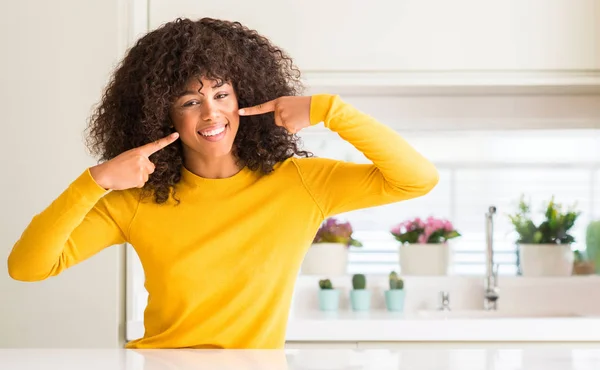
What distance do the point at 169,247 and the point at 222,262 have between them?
0.11m

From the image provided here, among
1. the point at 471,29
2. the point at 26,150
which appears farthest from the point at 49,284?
the point at 471,29

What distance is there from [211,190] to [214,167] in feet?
0.21

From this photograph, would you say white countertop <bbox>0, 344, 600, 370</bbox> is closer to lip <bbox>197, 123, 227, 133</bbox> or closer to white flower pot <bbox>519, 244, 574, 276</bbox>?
lip <bbox>197, 123, 227, 133</bbox>

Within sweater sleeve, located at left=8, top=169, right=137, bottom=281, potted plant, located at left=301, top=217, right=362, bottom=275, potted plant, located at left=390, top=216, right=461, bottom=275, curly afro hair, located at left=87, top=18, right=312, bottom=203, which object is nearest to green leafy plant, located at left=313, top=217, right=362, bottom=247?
potted plant, located at left=301, top=217, right=362, bottom=275

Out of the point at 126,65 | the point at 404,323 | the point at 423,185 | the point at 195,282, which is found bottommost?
the point at 404,323

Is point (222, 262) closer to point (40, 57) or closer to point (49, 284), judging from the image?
point (49, 284)

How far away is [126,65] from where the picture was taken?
1.72 metres

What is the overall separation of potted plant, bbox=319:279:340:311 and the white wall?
29.1 inches

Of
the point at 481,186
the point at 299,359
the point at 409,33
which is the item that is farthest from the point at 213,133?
the point at 481,186

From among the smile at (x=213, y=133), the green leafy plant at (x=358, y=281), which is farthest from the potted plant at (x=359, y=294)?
the smile at (x=213, y=133)

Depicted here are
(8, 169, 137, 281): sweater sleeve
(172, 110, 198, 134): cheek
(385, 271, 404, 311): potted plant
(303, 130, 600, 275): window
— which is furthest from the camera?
(303, 130, 600, 275): window

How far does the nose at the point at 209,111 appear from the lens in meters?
1.56

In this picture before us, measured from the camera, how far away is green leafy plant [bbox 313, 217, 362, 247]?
302cm

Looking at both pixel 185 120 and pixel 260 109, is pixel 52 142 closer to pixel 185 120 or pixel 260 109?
pixel 185 120
